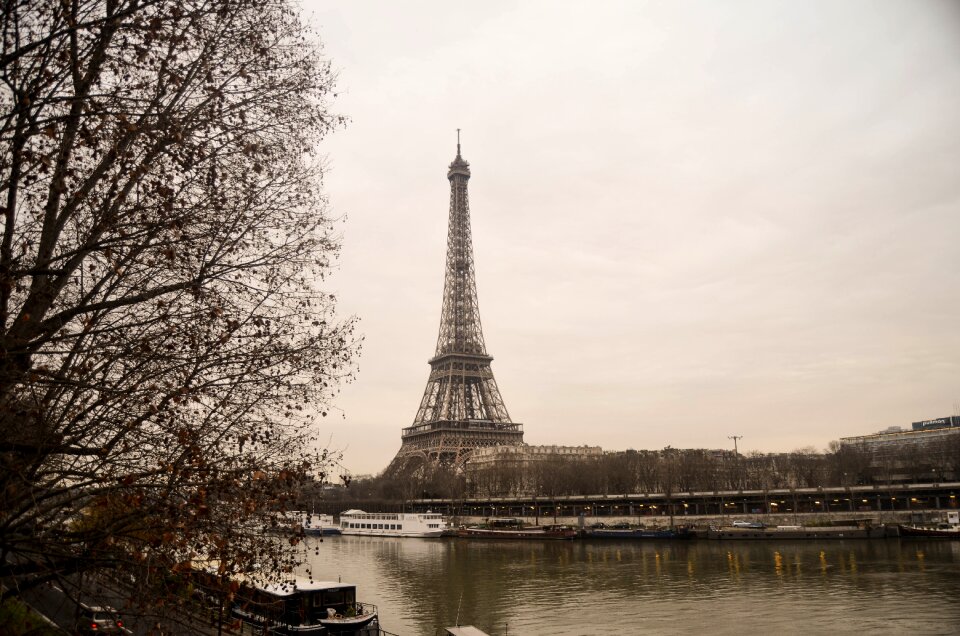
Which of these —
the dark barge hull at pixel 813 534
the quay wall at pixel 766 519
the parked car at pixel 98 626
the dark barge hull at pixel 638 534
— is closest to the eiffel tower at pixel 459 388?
the quay wall at pixel 766 519

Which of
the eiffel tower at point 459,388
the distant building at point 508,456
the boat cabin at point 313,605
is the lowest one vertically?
the boat cabin at point 313,605

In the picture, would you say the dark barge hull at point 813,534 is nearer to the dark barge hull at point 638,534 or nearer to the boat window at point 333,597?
the dark barge hull at point 638,534

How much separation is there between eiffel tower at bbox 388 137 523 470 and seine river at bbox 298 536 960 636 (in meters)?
54.2

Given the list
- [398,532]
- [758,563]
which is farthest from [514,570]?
[398,532]

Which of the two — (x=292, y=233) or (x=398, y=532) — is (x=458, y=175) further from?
(x=292, y=233)

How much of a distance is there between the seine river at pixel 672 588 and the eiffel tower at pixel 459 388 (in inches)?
2133

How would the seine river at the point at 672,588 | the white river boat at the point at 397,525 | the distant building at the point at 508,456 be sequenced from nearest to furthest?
the seine river at the point at 672,588
the white river boat at the point at 397,525
the distant building at the point at 508,456

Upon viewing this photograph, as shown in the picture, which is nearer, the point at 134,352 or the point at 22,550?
the point at 22,550

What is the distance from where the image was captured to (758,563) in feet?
161

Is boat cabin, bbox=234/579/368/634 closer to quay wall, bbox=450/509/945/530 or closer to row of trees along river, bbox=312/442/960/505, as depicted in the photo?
quay wall, bbox=450/509/945/530

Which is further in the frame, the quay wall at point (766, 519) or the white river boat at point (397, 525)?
the white river boat at point (397, 525)

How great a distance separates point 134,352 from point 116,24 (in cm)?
357

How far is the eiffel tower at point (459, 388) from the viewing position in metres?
118

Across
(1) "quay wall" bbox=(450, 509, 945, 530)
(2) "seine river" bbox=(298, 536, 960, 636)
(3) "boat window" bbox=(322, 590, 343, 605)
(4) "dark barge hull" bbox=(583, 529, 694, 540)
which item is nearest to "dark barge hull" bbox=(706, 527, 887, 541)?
(1) "quay wall" bbox=(450, 509, 945, 530)
